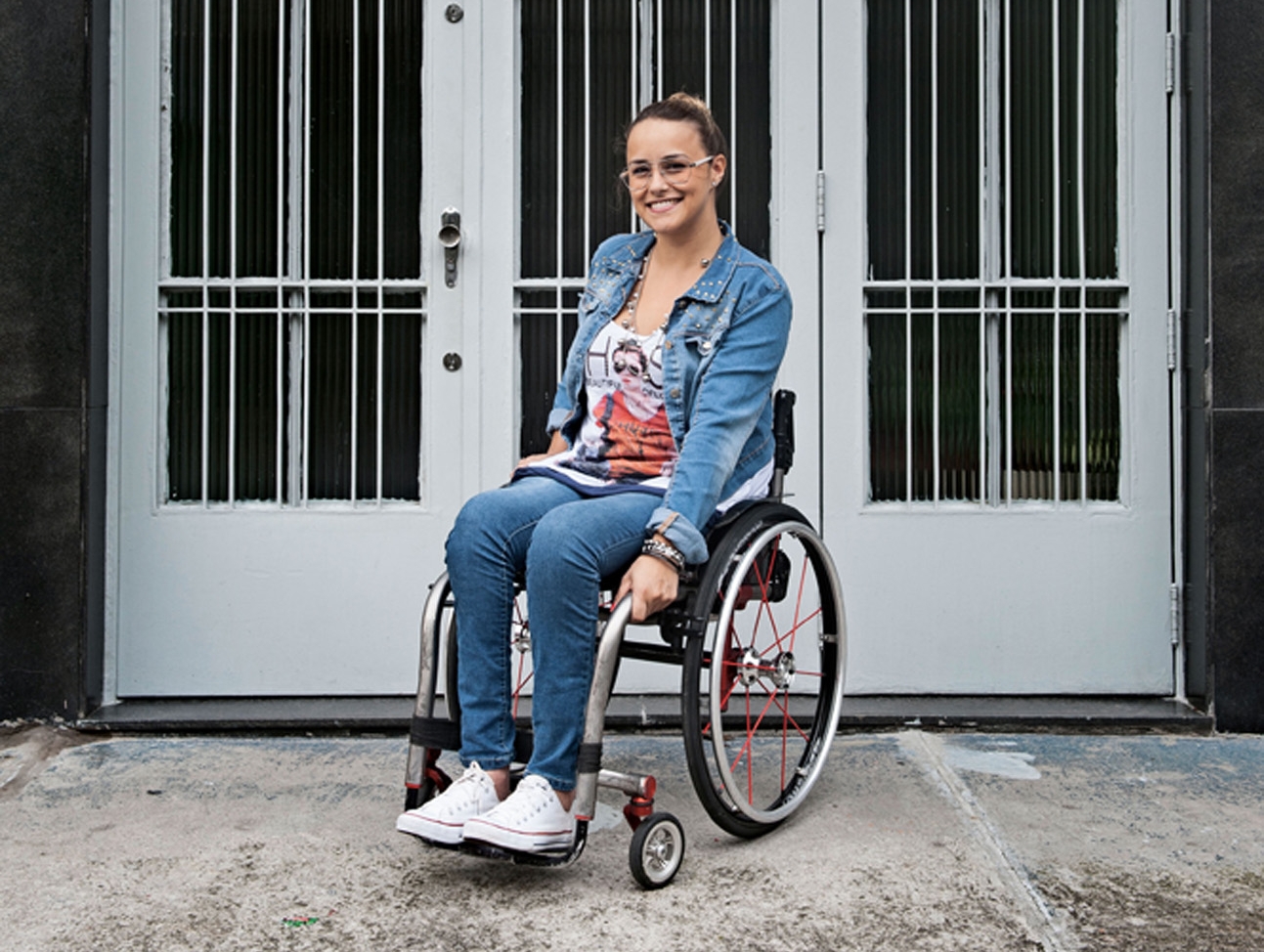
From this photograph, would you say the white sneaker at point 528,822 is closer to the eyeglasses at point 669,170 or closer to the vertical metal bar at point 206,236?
the eyeglasses at point 669,170

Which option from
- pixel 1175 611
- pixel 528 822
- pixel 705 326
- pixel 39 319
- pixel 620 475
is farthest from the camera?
pixel 1175 611

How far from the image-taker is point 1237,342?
142 inches

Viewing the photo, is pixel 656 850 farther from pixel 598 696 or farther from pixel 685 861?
pixel 598 696

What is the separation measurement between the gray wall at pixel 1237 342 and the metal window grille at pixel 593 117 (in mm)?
1231

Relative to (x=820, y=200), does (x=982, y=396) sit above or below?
below

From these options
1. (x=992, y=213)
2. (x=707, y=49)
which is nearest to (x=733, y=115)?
(x=707, y=49)

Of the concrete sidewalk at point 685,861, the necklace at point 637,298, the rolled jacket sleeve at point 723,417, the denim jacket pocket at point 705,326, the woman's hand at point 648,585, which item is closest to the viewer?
the concrete sidewalk at point 685,861

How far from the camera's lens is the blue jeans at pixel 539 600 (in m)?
2.46

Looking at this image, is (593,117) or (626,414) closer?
(626,414)

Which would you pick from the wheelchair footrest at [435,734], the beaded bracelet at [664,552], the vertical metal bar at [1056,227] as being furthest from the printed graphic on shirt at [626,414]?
the vertical metal bar at [1056,227]

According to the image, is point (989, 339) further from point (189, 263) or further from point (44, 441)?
point (44, 441)

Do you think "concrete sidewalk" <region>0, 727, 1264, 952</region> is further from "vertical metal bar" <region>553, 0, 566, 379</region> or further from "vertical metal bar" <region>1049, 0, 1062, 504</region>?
"vertical metal bar" <region>553, 0, 566, 379</region>

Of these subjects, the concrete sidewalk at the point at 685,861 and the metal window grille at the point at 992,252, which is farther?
the metal window grille at the point at 992,252

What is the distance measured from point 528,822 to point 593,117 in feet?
7.30
